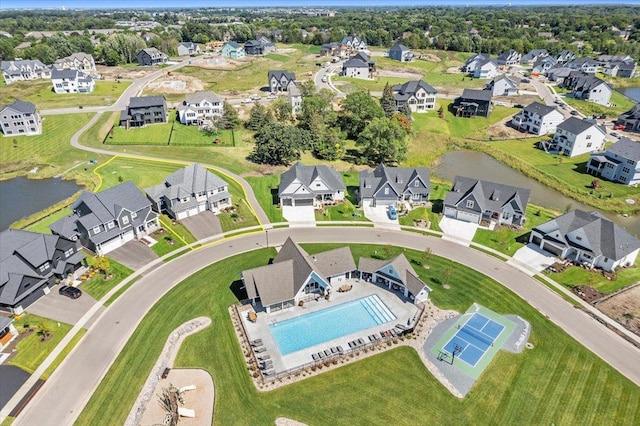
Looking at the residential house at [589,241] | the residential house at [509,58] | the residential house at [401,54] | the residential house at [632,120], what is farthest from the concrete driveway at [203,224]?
the residential house at [509,58]

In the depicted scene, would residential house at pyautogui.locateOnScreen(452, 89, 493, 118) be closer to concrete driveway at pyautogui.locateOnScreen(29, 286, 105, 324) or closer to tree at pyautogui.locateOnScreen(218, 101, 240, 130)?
tree at pyautogui.locateOnScreen(218, 101, 240, 130)

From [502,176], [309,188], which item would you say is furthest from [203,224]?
[502,176]

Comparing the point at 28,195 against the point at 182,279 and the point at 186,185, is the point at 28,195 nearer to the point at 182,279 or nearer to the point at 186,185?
the point at 186,185

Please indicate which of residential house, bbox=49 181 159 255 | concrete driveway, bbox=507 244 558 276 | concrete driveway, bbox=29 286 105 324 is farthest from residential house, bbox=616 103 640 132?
concrete driveway, bbox=29 286 105 324

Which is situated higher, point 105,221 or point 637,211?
point 105,221

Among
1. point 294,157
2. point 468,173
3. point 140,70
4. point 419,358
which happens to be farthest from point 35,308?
point 140,70

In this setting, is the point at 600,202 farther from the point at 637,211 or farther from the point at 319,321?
the point at 319,321
